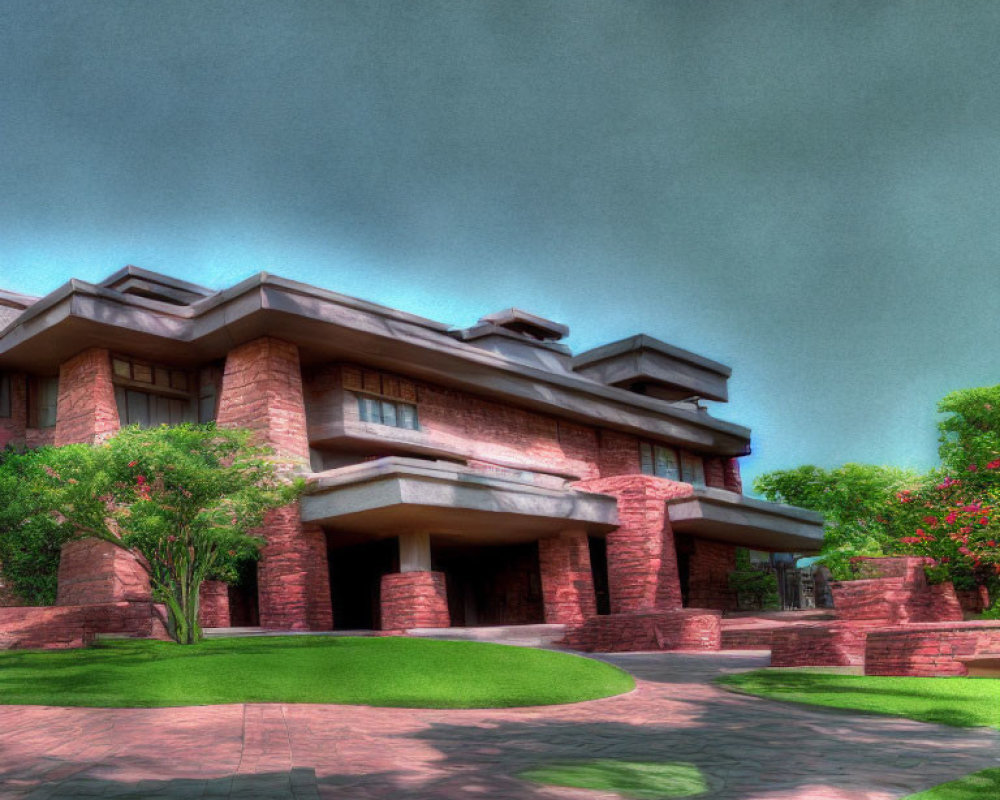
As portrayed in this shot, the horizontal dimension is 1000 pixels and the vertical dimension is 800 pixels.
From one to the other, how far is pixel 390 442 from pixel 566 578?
5762mm

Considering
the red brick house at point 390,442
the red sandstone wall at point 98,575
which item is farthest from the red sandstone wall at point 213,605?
the red sandstone wall at point 98,575

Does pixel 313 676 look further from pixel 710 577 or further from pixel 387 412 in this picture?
pixel 710 577

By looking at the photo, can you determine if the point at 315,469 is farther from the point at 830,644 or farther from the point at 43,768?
the point at 43,768

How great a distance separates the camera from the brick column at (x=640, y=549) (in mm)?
26281

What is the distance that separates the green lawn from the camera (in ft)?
32.8

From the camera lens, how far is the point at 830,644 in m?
15.5

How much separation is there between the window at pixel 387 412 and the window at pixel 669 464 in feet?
32.1

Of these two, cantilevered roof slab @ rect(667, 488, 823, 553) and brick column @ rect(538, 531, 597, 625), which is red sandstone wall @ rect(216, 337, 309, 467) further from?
cantilevered roof slab @ rect(667, 488, 823, 553)

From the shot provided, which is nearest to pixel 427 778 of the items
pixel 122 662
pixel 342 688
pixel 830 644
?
pixel 342 688

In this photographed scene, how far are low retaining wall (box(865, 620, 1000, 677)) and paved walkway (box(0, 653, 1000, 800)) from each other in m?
2.63

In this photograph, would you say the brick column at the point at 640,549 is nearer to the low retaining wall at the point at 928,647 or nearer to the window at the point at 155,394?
the window at the point at 155,394

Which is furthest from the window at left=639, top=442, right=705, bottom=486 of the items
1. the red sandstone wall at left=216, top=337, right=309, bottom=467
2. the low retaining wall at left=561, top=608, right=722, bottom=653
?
the red sandstone wall at left=216, top=337, right=309, bottom=467

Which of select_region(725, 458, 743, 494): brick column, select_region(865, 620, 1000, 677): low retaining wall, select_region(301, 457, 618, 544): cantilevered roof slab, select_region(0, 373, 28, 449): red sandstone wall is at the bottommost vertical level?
select_region(865, 620, 1000, 677): low retaining wall

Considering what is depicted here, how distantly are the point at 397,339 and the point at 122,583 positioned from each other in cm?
818
